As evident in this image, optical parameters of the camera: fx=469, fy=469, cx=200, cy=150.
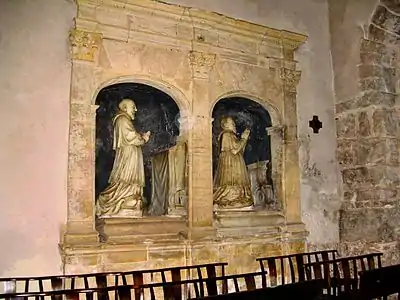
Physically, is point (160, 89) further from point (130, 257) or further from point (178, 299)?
point (178, 299)

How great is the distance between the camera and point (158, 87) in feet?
15.3

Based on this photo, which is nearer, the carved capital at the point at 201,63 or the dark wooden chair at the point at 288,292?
the dark wooden chair at the point at 288,292

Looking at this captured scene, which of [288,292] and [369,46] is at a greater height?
[369,46]

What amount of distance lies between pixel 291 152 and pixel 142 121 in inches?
68.4

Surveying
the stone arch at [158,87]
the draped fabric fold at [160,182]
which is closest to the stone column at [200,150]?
the stone arch at [158,87]

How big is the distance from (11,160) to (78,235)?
83cm

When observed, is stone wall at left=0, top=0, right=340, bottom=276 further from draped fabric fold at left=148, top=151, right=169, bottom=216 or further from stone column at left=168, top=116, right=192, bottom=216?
stone column at left=168, top=116, right=192, bottom=216

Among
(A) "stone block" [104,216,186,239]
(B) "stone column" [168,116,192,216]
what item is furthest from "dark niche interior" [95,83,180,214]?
(A) "stone block" [104,216,186,239]

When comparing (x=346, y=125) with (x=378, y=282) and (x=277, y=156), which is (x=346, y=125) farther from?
(x=378, y=282)

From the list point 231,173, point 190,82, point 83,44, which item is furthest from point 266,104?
point 83,44

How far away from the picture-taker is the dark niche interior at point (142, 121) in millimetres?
4492

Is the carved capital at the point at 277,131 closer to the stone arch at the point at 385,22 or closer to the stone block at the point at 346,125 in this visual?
the stone block at the point at 346,125

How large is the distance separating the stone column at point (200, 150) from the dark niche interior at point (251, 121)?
1.73 ft

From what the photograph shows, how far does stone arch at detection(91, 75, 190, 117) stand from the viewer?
4324 millimetres
